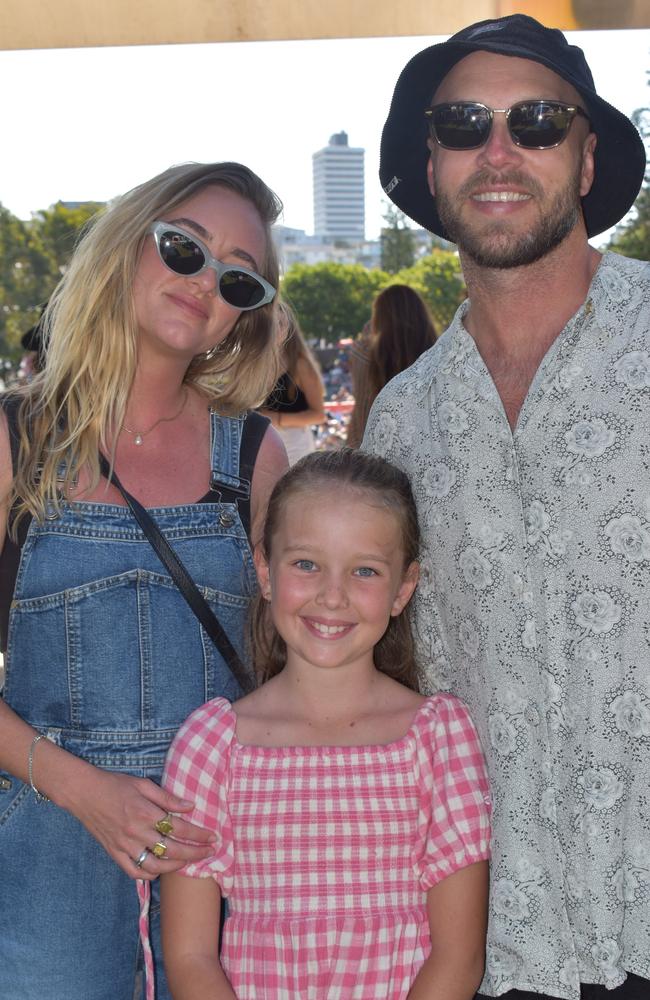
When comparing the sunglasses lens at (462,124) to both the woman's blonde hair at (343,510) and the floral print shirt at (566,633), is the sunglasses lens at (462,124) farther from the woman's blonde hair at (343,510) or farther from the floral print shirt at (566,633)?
the woman's blonde hair at (343,510)

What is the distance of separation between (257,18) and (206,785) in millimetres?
3993

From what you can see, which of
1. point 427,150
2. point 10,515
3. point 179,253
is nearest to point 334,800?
point 10,515

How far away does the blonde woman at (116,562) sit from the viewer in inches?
80.7

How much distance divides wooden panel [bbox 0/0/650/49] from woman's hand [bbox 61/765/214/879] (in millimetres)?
3917

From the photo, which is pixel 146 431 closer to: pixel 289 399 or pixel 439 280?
pixel 289 399

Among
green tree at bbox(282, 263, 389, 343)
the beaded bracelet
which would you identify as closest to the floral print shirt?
the beaded bracelet

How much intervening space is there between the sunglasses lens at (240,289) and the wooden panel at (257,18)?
9.41ft

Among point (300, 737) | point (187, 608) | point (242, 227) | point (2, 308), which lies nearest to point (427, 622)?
point (300, 737)

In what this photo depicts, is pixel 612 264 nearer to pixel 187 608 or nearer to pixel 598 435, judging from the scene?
pixel 598 435

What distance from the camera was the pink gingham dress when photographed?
6.36 feet

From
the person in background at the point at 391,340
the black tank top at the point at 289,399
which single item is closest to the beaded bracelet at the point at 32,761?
the black tank top at the point at 289,399

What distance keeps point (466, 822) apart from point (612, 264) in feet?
3.75

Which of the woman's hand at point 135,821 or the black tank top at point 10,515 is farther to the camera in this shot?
the black tank top at point 10,515

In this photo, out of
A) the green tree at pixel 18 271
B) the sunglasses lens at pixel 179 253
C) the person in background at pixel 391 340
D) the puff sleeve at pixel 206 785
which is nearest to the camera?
the puff sleeve at pixel 206 785
